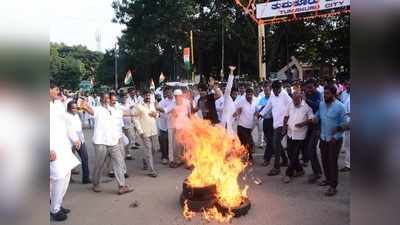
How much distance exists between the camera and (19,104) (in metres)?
1.60

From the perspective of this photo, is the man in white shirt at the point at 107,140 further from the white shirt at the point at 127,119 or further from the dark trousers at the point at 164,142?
the dark trousers at the point at 164,142

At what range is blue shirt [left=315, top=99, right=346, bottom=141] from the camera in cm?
653

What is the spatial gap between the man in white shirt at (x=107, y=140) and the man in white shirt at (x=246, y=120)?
307 centimetres

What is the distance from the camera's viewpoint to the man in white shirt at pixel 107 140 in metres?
7.36

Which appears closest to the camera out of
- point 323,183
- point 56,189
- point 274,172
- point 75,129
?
point 56,189

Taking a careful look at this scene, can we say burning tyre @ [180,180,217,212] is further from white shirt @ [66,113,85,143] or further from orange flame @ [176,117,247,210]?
white shirt @ [66,113,85,143]

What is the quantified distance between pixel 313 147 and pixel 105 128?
374 centimetres

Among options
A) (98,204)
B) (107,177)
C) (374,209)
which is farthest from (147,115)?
(374,209)

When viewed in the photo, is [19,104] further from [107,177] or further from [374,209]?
[107,177]

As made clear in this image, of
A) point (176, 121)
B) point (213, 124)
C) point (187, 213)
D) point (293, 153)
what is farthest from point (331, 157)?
point (176, 121)

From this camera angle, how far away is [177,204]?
6.68 m

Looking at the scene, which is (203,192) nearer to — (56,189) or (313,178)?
(56,189)

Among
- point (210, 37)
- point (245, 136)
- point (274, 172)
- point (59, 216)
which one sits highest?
point (210, 37)

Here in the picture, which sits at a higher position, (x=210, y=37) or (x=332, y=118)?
(x=210, y=37)
